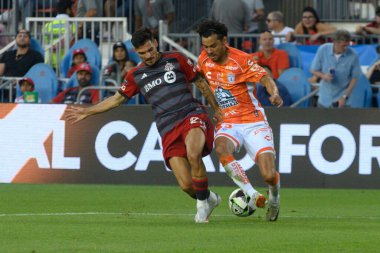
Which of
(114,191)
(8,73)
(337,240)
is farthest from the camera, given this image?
(8,73)

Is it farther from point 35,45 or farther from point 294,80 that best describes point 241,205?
point 35,45

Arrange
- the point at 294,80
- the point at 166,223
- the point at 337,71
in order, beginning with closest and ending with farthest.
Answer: the point at 166,223, the point at 337,71, the point at 294,80

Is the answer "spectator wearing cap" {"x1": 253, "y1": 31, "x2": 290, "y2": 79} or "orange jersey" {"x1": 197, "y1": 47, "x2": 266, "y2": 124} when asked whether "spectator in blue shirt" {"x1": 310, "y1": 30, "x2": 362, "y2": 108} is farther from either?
"orange jersey" {"x1": 197, "y1": 47, "x2": 266, "y2": 124}

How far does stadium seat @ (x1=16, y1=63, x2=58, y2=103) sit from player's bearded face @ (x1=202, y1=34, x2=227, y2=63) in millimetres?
9182

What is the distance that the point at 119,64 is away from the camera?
2316 centimetres

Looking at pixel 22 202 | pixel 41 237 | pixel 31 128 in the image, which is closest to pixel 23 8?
pixel 31 128

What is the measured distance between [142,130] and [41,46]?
15.1 feet

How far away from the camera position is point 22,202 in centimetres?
1717

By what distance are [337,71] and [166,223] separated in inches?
335

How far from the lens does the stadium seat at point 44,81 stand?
75.5 ft

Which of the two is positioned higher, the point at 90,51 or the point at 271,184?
the point at 90,51

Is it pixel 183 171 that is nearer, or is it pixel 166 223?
pixel 166 223

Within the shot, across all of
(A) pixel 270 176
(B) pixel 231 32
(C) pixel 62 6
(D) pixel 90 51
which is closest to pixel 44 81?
(D) pixel 90 51

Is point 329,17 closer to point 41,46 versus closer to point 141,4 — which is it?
point 141,4
